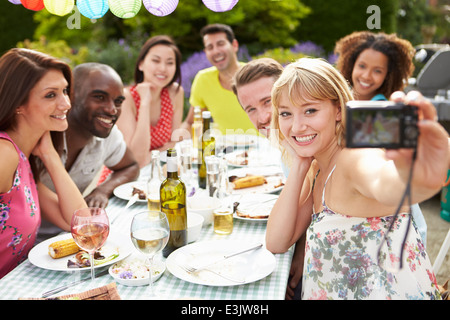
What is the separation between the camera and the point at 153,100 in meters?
4.11

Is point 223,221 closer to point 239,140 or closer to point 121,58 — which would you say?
point 239,140

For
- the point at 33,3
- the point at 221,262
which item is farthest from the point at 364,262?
the point at 33,3

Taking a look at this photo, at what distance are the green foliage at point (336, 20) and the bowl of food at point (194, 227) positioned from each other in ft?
24.4

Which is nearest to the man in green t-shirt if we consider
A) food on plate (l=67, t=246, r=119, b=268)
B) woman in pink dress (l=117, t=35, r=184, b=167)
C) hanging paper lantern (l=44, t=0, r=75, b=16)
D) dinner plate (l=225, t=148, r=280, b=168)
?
woman in pink dress (l=117, t=35, r=184, b=167)

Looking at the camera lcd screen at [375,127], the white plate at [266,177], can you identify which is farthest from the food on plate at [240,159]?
the camera lcd screen at [375,127]

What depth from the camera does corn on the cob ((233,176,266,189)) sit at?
2.48 m

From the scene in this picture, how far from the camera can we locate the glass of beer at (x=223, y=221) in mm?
1907

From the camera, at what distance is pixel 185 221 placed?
1.74m

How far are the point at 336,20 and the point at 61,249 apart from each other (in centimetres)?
837

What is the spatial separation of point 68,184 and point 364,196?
4.60 feet

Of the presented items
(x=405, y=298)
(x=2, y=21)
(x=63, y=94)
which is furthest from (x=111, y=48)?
(x=405, y=298)

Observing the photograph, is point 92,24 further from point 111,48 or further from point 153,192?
point 153,192

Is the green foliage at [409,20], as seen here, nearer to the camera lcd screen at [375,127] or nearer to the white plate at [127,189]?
the white plate at [127,189]

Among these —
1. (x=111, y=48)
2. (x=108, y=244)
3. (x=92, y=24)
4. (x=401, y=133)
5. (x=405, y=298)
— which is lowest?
(x=405, y=298)
